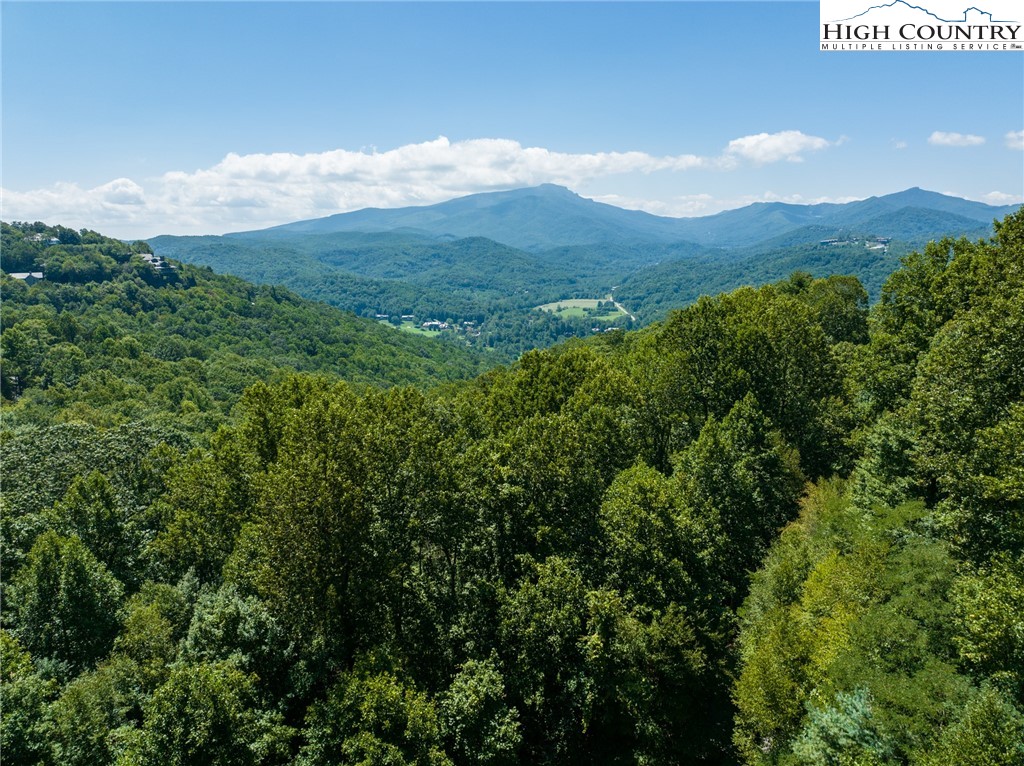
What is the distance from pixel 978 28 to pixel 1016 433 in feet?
73.3

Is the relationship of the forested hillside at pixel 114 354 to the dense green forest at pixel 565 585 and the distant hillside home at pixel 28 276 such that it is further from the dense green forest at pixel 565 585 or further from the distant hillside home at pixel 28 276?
the dense green forest at pixel 565 585

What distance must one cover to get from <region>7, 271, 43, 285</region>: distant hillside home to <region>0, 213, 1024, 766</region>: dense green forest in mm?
191100

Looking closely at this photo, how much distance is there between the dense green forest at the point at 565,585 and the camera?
59.9 feet

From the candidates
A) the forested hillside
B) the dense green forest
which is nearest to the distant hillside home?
the forested hillside

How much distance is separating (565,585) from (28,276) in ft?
768

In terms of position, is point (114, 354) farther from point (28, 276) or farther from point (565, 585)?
point (565, 585)

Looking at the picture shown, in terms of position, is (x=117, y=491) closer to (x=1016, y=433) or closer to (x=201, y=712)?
(x=201, y=712)

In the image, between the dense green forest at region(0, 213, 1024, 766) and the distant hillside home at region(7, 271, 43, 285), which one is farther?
the distant hillside home at region(7, 271, 43, 285)

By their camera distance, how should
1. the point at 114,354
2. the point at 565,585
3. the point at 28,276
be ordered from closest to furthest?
the point at 565,585 → the point at 114,354 → the point at 28,276

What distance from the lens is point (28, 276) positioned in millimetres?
181125

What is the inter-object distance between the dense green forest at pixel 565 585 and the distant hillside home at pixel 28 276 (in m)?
191

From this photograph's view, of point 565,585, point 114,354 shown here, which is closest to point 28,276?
point 114,354

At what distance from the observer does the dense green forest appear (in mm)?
18266

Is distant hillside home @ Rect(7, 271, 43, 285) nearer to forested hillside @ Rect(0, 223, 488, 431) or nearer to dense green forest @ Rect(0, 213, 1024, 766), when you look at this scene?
forested hillside @ Rect(0, 223, 488, 431)
